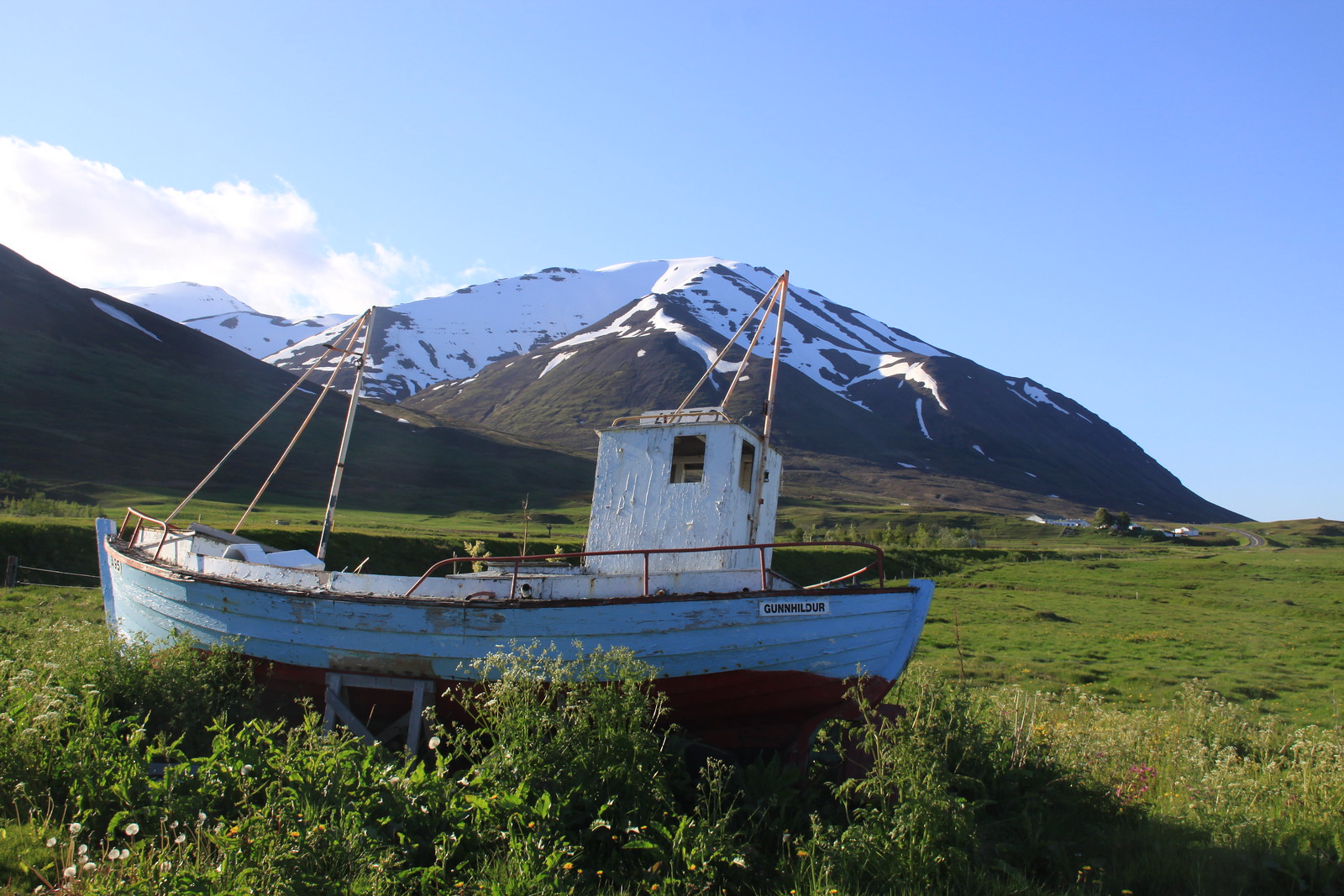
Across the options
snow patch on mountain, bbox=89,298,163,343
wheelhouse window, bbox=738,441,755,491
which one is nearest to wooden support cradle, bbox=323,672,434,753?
wheelhouse window, bbox=738,441,755,491

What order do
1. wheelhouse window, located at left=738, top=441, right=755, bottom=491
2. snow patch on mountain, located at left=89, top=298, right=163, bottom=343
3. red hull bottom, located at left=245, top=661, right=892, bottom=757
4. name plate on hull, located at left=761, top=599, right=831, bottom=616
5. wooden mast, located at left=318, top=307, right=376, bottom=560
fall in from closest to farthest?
name plate on hull, located at left=761, top=599, right=831, bottom=616 → red hull bottom, located at left=245, top=661, right=892, bottom=757 → wheelhouse window, located at left=738, top=441, right=755, bottom=491 → wooden mast, located at left=318, top=307, right=376, bottom=560 → snow patch on mountain, located at left=89, top=298, right=163, bottom=343

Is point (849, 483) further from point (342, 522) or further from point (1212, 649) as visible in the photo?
point (1212, 649)

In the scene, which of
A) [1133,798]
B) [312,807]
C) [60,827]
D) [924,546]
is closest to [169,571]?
[60,827]

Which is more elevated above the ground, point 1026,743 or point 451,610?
point 451,610

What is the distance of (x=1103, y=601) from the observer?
135 feet

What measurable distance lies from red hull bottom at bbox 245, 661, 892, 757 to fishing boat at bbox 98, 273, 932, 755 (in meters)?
0.02

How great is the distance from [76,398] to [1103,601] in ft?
323

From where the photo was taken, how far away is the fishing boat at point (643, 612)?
29.1 feet

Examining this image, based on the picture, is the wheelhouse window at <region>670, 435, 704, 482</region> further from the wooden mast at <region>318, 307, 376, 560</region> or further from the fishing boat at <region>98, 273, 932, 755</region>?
the wooden mast at <region>318, 307, 376, 560</region>

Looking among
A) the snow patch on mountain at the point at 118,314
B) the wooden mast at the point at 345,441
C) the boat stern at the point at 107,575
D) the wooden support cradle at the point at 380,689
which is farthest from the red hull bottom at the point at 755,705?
the snow patch on mountain at the point at 118,314

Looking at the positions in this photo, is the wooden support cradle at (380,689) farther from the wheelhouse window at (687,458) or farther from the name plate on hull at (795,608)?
the wheelhouse window at (687,458)

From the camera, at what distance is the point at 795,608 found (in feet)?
29.2

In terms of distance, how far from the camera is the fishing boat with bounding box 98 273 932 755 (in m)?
8.88

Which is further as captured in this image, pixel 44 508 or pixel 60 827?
pixel 44 508
